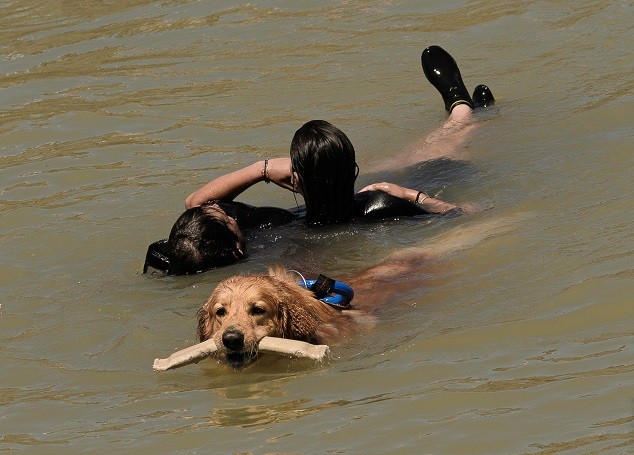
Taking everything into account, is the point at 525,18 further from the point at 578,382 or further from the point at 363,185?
the point at 578,382

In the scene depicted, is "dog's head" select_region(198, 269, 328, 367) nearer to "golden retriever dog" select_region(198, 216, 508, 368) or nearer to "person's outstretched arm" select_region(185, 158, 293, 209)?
"golden retriever dog" select_region(198, 216, 508, 368)

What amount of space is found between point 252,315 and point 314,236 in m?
2.20

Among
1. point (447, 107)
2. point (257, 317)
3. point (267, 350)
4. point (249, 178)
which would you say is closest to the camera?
point (267, 350)

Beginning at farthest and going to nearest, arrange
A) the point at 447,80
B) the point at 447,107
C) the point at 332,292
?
the point at 447,107 < the point at 447,80 < the point at 332,292

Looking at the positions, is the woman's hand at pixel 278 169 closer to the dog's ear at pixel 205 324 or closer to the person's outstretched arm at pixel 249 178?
the person's outstretched arm at pixel 249 178

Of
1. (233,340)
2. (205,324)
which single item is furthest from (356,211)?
(233,340)

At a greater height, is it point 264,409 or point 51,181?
point 51,181

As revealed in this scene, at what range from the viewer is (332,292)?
7754 mm

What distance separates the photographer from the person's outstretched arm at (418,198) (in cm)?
966

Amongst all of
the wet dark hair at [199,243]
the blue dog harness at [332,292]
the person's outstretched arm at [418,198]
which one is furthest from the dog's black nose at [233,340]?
the person's outstretched arm at [418,198]

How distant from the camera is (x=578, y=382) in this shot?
6.21 m

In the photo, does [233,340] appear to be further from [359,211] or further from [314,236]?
[359,211]

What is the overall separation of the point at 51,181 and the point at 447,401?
6122 mm

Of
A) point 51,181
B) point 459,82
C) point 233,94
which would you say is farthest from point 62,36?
point 459,82
